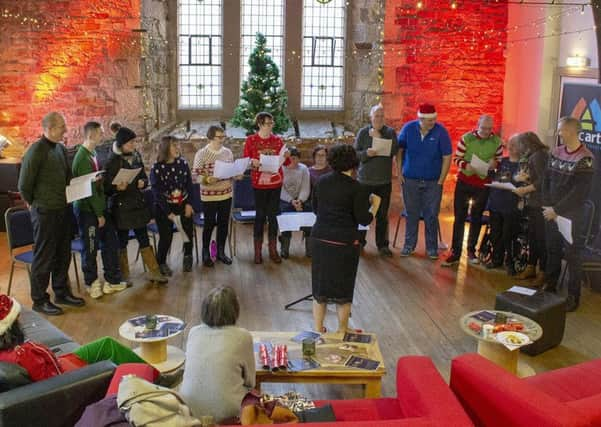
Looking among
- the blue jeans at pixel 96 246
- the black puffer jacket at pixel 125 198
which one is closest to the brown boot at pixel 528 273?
the black puffer jacket at pixel 125 198

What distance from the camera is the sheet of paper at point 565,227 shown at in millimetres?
6285

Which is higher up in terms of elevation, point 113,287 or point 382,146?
point 382,146

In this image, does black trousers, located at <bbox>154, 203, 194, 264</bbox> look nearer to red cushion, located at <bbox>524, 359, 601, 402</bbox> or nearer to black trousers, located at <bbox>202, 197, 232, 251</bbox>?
black trousers, located at <bbox>202, 197, 232, 251</bbox>

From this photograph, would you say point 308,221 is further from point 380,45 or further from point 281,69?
point 281,69

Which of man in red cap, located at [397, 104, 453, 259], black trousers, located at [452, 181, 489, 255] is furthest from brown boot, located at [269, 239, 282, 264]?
black trousers, located at [452, 181, 489, 255]

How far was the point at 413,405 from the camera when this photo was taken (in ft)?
11.6

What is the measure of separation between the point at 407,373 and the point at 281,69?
311 inches

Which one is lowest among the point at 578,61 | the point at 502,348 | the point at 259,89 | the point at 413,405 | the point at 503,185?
the point at 502,348

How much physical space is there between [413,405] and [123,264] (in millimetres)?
4192

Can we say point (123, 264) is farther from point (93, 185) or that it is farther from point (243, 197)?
point (243, 197)

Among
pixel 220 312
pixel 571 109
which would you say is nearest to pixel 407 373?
pixel 220 312

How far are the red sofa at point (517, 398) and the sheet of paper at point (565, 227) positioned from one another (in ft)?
7.45

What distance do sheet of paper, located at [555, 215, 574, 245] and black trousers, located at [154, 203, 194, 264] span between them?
3460mm

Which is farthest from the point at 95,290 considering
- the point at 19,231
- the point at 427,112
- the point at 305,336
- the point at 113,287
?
the point at 427,112
